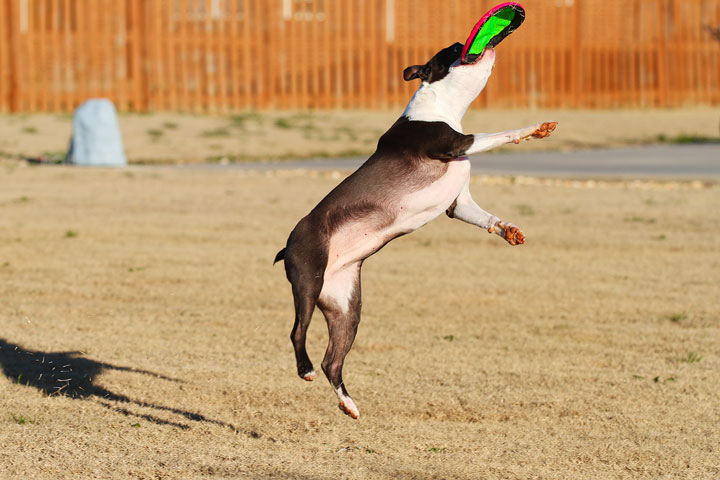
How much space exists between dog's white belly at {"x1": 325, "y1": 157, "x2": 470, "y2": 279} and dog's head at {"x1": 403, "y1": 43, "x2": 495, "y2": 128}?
9.7 inches

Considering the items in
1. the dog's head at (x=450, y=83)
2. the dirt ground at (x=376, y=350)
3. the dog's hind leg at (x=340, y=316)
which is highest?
the dog's head at (x=450, y=83)

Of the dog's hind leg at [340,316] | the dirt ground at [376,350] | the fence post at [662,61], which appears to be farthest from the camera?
the fence post at [662,61]

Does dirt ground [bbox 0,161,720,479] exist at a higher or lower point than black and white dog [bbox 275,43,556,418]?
lower

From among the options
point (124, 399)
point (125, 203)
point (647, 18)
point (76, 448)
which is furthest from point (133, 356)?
point (647, 18)

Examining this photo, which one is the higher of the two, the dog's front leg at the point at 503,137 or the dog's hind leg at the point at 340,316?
the dog's front leg at the point at 503,137

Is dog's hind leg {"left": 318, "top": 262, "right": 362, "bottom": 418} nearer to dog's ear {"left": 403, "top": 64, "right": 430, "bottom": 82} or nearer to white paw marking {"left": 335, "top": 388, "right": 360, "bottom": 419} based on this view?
Result: white paw marking {"left": 335, "top": 388, "right": 360, "bottom": 419}

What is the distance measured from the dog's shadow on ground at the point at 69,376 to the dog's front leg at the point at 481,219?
6.16 ft

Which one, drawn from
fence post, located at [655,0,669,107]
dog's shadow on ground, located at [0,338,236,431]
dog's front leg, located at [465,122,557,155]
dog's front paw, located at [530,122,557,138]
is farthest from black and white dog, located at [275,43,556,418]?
fence post, located at [655,0,669,107]

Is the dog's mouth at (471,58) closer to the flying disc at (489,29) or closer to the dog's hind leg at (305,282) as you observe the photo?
the flying disc at (489,29)

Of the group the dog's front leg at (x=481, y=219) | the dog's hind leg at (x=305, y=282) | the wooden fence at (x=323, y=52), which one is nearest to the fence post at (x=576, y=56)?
the wooden fence at (x=323, y=52)

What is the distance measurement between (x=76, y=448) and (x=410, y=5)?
23890mm

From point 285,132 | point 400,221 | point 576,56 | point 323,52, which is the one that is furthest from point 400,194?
point 576,56

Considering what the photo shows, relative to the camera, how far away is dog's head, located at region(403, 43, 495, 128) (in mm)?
4809

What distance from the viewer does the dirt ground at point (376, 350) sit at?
561 cm
